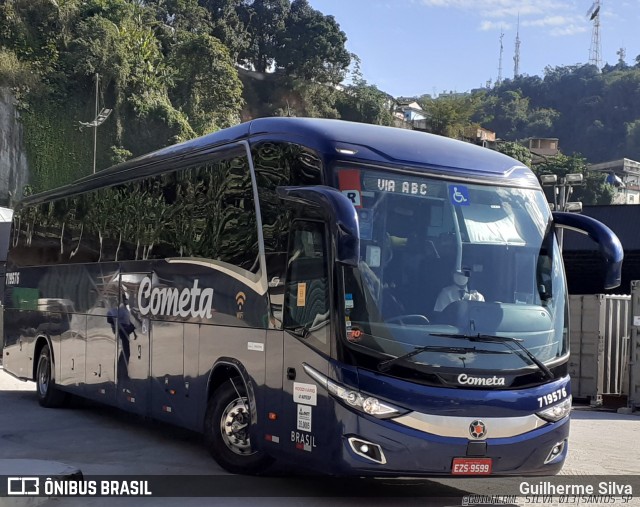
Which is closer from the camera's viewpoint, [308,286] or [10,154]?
[308,286]

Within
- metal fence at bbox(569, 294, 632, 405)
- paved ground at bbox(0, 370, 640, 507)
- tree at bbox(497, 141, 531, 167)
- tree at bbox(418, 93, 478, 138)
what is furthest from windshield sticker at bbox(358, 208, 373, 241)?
tree at bbox(418, 93, 478, 138)

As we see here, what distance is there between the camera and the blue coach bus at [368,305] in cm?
700

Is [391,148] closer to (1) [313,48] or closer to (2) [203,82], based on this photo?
(2) [203,82]

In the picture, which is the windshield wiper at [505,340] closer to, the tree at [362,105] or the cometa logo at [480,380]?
the cometa logo at [480,380]

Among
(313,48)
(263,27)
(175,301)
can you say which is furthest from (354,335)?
(263,27)

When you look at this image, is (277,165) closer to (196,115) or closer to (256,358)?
(256,358)

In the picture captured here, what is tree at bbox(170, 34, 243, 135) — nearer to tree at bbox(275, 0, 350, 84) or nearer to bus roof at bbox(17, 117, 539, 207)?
tree at bbox(275, 0, 350, 84)

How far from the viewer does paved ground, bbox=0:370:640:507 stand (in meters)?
7.86

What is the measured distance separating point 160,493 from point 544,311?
379 cm

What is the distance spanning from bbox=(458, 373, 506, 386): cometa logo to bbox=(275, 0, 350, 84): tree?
3316 inches

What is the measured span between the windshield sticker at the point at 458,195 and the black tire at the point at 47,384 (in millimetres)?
8563

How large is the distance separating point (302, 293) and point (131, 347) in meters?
4.29

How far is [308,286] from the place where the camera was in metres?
7.53

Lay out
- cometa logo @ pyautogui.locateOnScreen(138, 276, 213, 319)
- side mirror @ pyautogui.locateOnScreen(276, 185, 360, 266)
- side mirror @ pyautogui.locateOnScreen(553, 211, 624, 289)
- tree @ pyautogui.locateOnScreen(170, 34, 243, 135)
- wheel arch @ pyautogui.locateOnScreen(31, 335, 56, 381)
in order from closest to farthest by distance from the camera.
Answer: side mirror @ pyautogui.locateOnScreen(276, 185, 360, 266)
side mirror @ pyautogui.locateOnScreen(553, 211, 624, 289)
cometa logo @ pyautogui.locateOnScreen(138, 276, 213, 319)
wheel arch @ pyautogui.locateOnScreen(31, 335, 56, 381)
tree @ pyautogui.locateOnScreen(170, 34, 243, 135)
